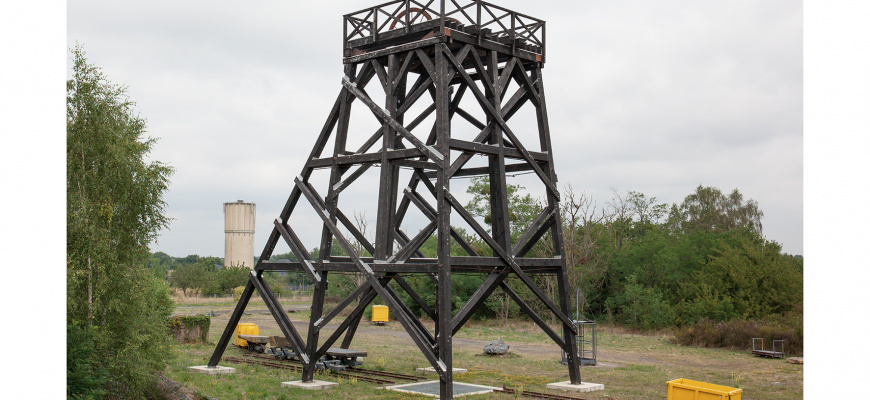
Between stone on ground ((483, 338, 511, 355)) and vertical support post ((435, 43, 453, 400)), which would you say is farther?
stone on ground ((483, 338, 511, 355))

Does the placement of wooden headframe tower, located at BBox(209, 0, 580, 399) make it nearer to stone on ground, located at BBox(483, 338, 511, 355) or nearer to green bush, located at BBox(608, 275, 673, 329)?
stone on ground, located at BBox(483, 338, 511, 355)

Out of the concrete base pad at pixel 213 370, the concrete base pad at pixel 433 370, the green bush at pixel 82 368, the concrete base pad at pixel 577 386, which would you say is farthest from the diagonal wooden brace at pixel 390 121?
the concrete base pad at pixel 213 370

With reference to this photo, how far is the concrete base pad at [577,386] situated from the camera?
1835cm

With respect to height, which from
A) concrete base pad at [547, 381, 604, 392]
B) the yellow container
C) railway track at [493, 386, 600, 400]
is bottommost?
concrete base pad at [547, 381, 604, 392]

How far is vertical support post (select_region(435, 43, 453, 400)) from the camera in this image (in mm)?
16125

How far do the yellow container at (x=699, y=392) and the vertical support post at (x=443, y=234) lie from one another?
4.41m

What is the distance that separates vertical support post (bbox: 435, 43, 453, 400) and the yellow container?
4.41 m

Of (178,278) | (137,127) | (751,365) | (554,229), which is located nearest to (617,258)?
(751,365)

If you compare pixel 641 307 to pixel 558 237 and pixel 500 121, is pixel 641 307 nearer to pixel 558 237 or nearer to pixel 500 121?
pixel 558 237

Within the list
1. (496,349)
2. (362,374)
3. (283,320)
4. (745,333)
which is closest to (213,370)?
(283,320)

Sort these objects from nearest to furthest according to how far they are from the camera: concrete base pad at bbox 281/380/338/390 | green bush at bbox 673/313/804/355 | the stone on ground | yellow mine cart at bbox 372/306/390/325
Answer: concrete base pad at bbox 281/380/338/390, the stone on ground, green bush at bbox 673/313/804/355, yellow mine cart at bbox 372/306/390/325

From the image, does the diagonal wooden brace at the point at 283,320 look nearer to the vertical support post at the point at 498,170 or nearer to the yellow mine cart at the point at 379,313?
the vertical support post at the point at 498,170

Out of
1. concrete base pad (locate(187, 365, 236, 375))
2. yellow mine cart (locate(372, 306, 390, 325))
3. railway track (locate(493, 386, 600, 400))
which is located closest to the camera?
railway track (locate(493, 386, 600, 400))

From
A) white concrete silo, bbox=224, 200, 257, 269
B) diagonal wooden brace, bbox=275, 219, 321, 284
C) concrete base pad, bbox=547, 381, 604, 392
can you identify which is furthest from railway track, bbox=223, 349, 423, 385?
white concrete silo, bbox=224, 200, 257, 269
